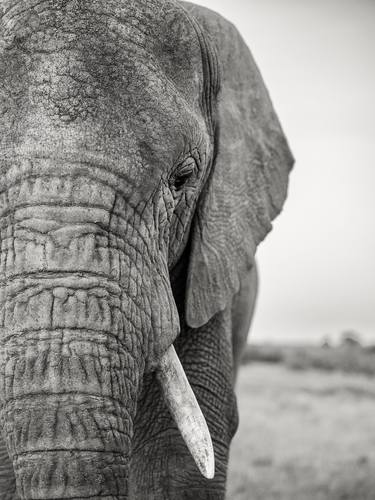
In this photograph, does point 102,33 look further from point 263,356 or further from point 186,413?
point 263,356

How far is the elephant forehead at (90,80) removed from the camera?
3969mm

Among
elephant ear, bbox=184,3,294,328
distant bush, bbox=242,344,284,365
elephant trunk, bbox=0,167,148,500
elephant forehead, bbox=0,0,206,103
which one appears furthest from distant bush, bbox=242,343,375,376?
elephant trunk, bbox=0,167,148,500

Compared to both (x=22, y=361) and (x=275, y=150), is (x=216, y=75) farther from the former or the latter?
(x=22, y=361)

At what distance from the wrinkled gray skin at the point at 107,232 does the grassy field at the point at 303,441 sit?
3.81 m

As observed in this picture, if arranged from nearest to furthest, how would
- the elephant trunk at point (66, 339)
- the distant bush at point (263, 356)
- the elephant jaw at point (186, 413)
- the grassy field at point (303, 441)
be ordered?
the elephant trunk at point (66, 339), the elephant jaw at point (186, 413), the grassy field at point (303, 441), the distant bush at point (263, 356)

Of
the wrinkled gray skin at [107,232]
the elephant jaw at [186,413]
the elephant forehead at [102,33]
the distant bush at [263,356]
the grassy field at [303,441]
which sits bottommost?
the distant bush at [263,356]

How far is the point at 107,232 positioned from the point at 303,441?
8.51 meters

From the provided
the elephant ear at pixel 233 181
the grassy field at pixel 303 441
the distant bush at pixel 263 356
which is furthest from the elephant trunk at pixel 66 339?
the distant bush at pixel 263 356

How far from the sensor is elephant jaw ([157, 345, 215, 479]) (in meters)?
3.95

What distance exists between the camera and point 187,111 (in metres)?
4.32

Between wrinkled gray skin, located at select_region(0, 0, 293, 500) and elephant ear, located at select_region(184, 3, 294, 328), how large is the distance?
0.04 ft

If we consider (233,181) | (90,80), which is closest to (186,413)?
(90,80)

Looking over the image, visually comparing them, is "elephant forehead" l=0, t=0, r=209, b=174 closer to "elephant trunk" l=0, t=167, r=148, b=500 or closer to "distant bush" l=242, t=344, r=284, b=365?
"elephant trunk" l=0, t=167, r=148, b=500

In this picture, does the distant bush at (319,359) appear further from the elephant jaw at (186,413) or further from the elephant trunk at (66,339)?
the elephant trunk at (66,339)
